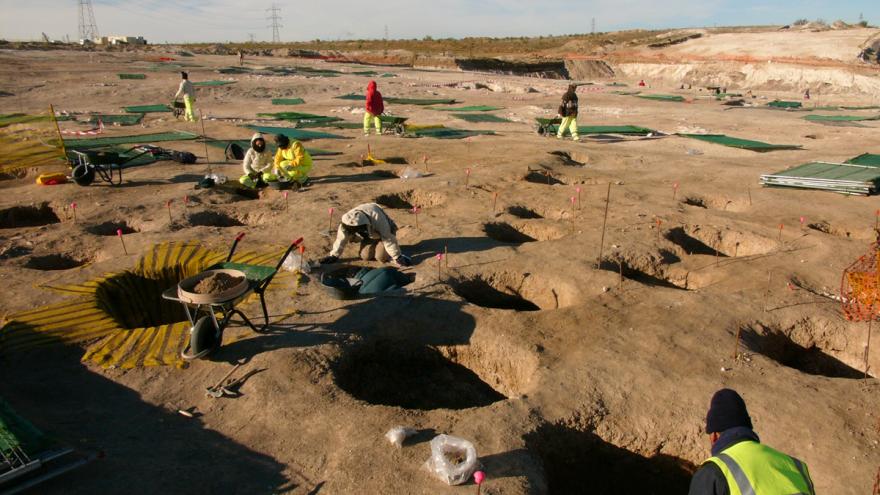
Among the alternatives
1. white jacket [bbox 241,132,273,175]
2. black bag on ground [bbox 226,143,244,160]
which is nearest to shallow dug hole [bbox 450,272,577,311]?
white jacket [bbox 241,132,273,175]

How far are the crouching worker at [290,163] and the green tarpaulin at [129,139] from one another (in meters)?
5.61

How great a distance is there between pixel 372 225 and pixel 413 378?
228 cm

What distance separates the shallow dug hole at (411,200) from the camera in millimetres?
10543

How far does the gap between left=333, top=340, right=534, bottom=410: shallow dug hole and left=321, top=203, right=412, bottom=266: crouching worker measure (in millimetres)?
1737

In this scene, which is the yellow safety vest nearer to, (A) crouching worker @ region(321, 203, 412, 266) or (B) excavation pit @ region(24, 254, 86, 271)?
(A) crouching worker @ region(321, 203, 412, 266)

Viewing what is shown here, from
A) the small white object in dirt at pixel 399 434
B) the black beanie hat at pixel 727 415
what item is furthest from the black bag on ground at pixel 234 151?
the black beanie hat at pixel 727 415

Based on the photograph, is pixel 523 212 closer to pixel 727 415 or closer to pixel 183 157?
pixel 727 415

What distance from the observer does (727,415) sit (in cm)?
257

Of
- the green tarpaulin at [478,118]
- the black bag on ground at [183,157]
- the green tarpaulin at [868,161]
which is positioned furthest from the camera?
the green tarpaulin at [478,118]

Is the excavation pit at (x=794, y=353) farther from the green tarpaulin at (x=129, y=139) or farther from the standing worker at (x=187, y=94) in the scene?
the standing worker at (x=187, y=94)

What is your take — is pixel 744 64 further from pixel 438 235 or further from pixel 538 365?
pixel 538 365

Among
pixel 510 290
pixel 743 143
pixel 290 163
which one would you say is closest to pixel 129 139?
pixel 290 163

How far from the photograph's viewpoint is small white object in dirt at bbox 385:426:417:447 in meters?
4.14

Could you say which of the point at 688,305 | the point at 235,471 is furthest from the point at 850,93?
the point at 235,471
